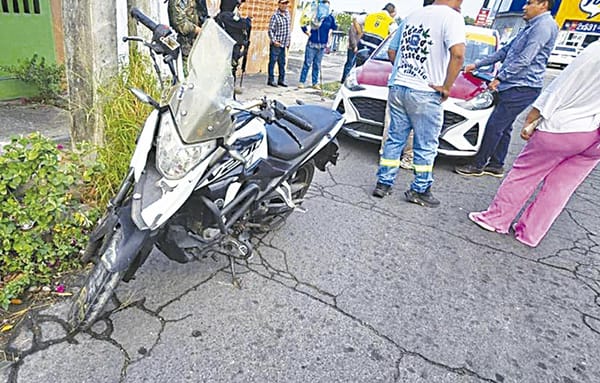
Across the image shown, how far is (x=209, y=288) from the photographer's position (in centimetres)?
257

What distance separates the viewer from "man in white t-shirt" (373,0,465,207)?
3.37 m

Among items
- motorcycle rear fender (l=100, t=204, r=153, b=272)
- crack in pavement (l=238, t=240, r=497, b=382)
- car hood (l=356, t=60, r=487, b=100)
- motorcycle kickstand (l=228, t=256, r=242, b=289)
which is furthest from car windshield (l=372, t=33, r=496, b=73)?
motorcycle rear fender (l=100, t=204, r=153, b=272)

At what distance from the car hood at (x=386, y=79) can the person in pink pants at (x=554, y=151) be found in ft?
4.50

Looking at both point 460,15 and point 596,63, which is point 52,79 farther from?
point 596,63

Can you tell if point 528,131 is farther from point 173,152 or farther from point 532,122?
point 173,152

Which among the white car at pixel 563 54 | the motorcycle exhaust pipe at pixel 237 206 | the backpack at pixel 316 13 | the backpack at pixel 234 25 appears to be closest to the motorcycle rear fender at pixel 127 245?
the motorcycle exhaust pipe at pixel 237 206

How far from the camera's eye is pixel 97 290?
1.98m

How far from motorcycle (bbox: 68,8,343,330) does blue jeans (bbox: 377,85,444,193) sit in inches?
71.8

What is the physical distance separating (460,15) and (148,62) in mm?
2666

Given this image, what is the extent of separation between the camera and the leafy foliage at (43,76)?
4797mm

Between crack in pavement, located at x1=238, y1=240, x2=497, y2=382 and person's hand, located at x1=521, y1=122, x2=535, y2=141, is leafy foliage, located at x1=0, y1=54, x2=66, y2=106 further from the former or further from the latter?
person's hand, located at x1=521, y1=122, x2=535, y2=141

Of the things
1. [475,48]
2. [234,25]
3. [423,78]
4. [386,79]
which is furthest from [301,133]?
[234,25]

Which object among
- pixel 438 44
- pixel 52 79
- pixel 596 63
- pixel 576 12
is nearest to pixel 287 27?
pixel 52 79

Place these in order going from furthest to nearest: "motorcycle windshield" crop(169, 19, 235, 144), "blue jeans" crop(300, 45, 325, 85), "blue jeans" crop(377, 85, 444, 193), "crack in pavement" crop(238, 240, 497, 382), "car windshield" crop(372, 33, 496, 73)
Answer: "blue jeans" crop(300, 45, 325, 85)
"car windshield" crop(372, 33, 496, 73)
"blue jeans" crop(377, 85, 444, 193)
"crack in pavement" crop(238, 240, 497, 382)
"motorcycle windshield" crop(169, 19, 235, 144)
